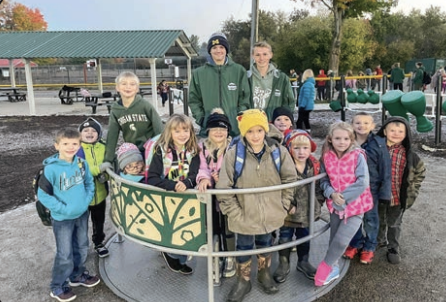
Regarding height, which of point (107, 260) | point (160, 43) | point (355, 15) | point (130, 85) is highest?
point (355, 15)

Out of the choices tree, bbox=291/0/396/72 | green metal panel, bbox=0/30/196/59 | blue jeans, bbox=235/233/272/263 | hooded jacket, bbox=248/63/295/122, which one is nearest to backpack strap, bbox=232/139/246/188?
blue jeans, bbox=235/233/272/263

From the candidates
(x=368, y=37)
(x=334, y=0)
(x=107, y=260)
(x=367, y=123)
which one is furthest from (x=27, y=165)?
(x=368, y=37)

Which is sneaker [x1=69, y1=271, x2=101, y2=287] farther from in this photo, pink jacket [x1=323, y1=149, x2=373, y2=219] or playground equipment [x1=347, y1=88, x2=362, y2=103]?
playground equipment [x1=347, y1=88, x2=362, y2=103]

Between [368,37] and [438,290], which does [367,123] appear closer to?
[438,290]

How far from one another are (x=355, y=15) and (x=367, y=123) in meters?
22.1

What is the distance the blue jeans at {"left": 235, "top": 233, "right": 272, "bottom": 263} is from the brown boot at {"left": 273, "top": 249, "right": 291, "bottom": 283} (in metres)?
0.38

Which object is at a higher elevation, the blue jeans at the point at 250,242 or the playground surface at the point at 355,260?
the blue jeans at the point at 250,242

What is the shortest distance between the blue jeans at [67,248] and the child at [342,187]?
188 cm

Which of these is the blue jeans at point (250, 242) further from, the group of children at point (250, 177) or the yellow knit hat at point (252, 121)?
the yellow knit hat at point (252, 121)

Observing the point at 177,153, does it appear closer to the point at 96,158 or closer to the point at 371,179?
the point at 96,158

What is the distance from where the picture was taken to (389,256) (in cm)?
369

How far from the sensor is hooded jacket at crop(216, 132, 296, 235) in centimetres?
281

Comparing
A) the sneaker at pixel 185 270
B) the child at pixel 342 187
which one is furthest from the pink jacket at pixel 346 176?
the sneaker at pixel 185 270

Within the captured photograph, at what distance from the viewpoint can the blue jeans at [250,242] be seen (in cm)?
305
